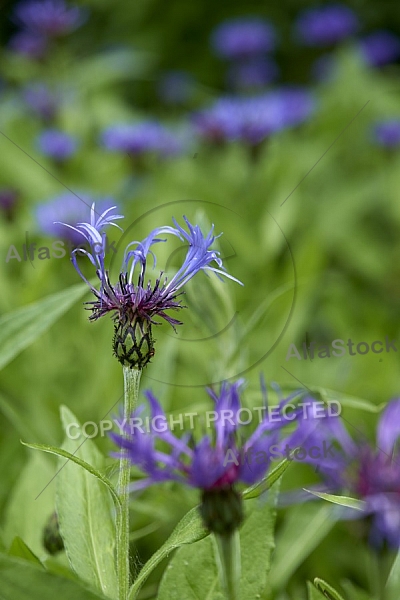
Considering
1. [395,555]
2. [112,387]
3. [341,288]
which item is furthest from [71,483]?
[341,288]

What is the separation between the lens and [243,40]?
7.31ft

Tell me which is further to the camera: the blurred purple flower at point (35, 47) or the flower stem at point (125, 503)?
the blurred purple flower at point (35, 47)

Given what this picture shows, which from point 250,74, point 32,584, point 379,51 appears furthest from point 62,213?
point 379,51

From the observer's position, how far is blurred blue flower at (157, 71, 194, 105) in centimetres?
231

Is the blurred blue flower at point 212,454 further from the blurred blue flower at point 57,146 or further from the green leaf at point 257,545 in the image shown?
the blurred blue flower at point 57,146

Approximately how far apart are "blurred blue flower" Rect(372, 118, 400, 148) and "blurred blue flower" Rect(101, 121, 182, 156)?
0.45 m

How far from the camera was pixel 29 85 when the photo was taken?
1.96m

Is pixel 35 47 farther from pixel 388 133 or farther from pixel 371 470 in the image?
pixel 371 470

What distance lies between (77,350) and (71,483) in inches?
19.7

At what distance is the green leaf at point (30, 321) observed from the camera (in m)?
0.62

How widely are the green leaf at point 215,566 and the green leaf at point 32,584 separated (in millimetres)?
134

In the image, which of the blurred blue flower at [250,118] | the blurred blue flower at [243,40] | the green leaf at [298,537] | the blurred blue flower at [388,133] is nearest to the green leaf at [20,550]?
the green leaf at [298,537]

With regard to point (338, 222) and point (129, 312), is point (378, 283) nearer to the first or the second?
point (338, 222)

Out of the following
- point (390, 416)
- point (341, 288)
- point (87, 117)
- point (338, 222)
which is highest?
point (87, 117)
